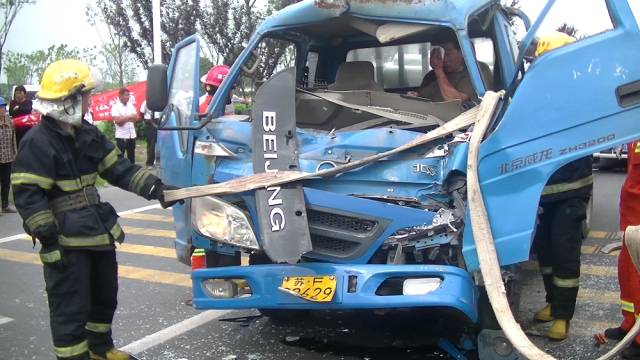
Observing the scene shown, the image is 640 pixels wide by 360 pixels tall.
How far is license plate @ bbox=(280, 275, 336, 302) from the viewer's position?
3203 mm

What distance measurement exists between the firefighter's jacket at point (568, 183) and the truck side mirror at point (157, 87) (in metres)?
2.52

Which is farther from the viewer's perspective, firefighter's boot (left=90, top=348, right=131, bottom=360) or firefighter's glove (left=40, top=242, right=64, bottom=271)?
firefighter's boot (left=90, top=348, right=131, bottom=360)

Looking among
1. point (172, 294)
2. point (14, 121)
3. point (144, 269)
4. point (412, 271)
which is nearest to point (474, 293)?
point (412, 271)

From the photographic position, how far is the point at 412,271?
3.07 meters

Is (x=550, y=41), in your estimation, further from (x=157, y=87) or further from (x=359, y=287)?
(x=157, y=87)

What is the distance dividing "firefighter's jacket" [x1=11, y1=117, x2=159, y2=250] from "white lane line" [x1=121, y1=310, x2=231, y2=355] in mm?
1021

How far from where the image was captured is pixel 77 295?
3.46 meters

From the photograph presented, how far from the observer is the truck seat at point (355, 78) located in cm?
458

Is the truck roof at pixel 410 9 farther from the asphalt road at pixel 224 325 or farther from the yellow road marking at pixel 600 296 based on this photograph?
the yellow road marking at pixel 600 296

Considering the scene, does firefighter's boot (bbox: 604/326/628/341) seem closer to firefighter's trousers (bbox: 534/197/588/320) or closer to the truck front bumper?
firefighter's trousers (bbox: 534/197/588/320)

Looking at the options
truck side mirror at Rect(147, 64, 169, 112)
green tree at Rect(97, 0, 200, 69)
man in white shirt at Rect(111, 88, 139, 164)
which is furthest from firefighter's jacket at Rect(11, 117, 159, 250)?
green tree at Rect(97, 0, 200, 69)

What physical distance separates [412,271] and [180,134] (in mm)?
→ 1862

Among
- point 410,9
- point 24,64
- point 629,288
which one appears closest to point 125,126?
point 410,9

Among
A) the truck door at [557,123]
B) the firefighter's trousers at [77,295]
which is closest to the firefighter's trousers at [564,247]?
the truck door at [557,123]
